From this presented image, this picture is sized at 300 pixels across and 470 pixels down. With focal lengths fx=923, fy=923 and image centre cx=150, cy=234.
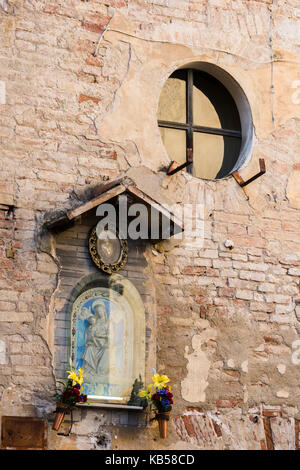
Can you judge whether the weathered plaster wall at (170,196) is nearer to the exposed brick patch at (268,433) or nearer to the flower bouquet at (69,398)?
the exposed brick patch at (268,433)

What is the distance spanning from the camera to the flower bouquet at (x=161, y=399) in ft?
25.3

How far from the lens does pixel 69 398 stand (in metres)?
7.39

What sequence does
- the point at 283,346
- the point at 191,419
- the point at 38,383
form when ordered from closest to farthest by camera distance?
the point at 38,383, the point at 191,419, the point at 283,346

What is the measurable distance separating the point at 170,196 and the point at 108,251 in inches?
35.8

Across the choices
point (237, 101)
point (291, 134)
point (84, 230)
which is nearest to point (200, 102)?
point (237, 101)

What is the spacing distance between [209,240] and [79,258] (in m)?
1.33

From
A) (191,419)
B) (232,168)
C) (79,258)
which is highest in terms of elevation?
(232,168)

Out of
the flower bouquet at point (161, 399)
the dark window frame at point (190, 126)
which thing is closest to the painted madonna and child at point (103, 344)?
the flower bouquet at point (161, 399)

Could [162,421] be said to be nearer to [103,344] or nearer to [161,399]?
[161,399]

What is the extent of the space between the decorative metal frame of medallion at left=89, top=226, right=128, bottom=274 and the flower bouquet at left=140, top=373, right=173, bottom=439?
1027 mm

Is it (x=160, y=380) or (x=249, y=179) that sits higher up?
(x=249, y=179)

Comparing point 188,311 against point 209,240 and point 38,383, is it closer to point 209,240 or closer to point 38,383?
point 209,240

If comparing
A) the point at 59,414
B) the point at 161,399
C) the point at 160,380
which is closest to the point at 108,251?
the point at 160,380

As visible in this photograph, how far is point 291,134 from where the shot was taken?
930 centimetres
